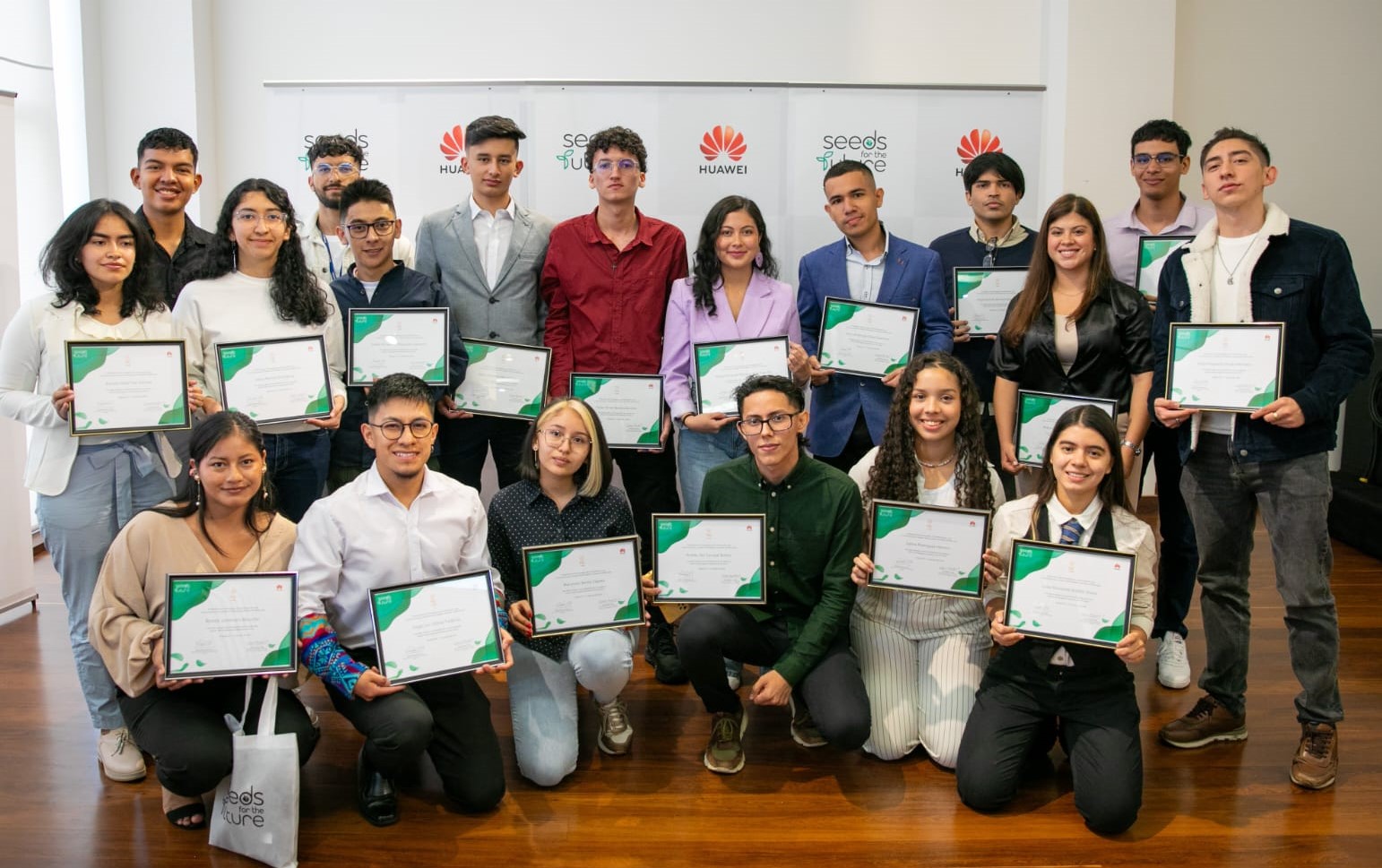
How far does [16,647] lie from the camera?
4441 millimetres

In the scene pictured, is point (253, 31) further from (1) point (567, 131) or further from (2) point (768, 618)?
(2) point (768, 618)

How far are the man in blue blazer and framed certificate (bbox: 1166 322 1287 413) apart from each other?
97 cm

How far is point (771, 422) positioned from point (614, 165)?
53.3 inches

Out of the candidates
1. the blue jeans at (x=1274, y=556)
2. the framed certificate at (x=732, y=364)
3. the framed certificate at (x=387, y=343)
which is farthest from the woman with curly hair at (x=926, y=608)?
the framed certificate at (x=387, y=343)

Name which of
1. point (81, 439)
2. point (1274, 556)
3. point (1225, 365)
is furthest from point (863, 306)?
point (81, 439)

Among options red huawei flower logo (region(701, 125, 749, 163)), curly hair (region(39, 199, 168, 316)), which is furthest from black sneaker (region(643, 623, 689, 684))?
red huawei flower logo (region(701, 125, 749, 163))

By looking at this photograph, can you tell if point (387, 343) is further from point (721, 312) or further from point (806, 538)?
point (806, 538)

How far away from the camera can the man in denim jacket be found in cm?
323

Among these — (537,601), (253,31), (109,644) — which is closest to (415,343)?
(537,601)

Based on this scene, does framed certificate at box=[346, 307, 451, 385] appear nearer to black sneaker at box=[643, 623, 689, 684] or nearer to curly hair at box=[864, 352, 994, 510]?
black sneaker at box=[643, 623, 689, 684]

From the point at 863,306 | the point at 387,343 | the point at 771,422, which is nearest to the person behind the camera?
the point at 771,422

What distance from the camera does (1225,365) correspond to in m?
3.28

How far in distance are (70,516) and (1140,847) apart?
3.20 meters

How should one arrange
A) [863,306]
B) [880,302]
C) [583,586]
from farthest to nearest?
[880,302]
[863,306]
[583,586]
